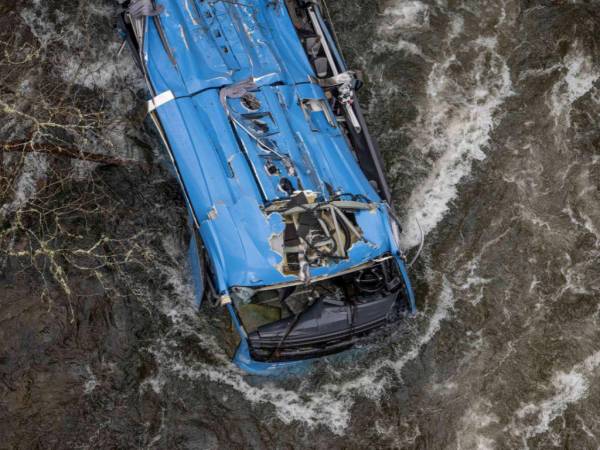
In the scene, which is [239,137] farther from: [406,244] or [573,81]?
[573,81]

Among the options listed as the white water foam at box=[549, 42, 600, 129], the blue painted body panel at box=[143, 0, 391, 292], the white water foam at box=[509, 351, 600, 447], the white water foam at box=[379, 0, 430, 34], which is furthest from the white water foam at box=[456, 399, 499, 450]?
the white water foam at box=[379, 0, 430, 34]

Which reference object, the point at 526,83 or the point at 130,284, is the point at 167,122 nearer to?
the point at 130,284

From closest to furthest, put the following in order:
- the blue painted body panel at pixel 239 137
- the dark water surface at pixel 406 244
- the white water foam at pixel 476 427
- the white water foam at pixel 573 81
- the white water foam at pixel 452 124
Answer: the blue painted body panel at pixel 239 137
the dark water surface at pixel 406 244
the white water foam at pixel 476 427
the white water foam at pixel 452 124
the white water foam at pixel 573 81

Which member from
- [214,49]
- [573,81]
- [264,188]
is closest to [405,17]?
[573,81]

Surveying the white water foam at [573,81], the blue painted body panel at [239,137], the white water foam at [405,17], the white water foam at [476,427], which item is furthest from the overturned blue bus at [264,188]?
the white water foam at [573,81]

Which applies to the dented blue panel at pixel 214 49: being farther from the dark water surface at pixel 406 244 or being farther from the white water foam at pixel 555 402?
the white water foam at pixel 555 402

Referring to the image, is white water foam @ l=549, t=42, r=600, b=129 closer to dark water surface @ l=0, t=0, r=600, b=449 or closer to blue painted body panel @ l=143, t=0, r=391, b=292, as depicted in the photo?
dark water surface @ l=0, t=0, r=600, b=449
